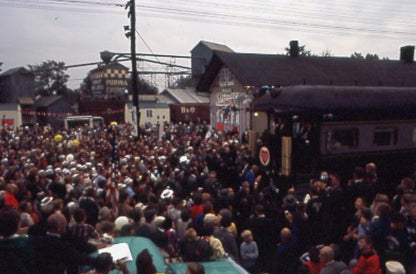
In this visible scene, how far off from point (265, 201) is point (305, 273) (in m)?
2.80

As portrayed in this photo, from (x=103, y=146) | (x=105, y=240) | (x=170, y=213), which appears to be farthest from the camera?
(x=103, y=146)

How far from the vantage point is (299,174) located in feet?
34.6

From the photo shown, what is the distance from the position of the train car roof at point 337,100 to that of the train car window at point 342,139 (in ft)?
1.88

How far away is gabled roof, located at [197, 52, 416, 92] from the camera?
79.4 ft

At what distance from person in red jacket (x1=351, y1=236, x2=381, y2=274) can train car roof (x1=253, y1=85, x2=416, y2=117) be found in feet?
20.2

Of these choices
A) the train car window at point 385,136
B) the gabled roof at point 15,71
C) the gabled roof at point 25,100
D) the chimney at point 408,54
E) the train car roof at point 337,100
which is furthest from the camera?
the gabled roof at point 15,71

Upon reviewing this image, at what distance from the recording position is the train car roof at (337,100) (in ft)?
35.0

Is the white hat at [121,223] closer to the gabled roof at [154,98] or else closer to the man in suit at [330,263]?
the man in suit at [330,263]

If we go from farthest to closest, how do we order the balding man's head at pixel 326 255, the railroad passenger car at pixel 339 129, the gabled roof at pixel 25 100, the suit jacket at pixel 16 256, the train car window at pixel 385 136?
the gabled roof at pixel 25 100
the train car window at pixel 385 136
the railroad passenger car at pixel 339 129
the balding man's head at pixel 326 255
the suit jacket at pixel 16 256

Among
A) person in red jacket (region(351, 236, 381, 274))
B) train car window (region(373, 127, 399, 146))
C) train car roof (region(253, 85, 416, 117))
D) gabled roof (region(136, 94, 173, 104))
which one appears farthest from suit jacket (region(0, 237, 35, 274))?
gabled roof (region(136, 94, 173, 104))

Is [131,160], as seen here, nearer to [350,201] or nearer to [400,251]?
[350,201]

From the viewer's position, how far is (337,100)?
10.9 metres

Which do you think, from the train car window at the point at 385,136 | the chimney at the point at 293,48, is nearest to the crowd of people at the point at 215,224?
the train car window at the point at 385,136

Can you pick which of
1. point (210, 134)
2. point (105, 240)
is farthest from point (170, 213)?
point (210, 134)
